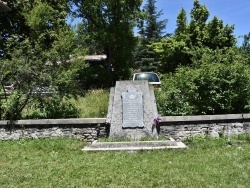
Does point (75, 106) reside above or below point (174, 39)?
below

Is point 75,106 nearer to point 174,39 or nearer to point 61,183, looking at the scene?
point 61,183

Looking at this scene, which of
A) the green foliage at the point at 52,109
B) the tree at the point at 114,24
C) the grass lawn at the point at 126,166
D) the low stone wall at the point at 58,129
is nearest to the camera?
the grass lawn at the point at 126,166

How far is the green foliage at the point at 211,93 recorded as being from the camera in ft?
32.4

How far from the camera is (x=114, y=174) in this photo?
228 inches

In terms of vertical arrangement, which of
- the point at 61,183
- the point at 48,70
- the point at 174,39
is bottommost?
the point at 61,183

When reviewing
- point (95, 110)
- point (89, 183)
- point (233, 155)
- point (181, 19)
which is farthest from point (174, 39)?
point (89, 183)

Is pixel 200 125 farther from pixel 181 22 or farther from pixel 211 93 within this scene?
pixel 181 22

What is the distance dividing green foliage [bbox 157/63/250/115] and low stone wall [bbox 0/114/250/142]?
26.4 inches

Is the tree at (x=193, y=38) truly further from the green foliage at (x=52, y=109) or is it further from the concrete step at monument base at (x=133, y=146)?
the concrete step at monument base at (x=133, y=146)

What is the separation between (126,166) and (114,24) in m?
19.8

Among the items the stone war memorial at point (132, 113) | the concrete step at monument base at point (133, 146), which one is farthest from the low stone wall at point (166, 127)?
the concrete step at monument base at point (133, 146)

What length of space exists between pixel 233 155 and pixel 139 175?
241 centimetres

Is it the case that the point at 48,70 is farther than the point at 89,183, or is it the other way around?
the point at 48,70

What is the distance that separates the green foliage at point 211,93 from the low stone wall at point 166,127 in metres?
0.67
